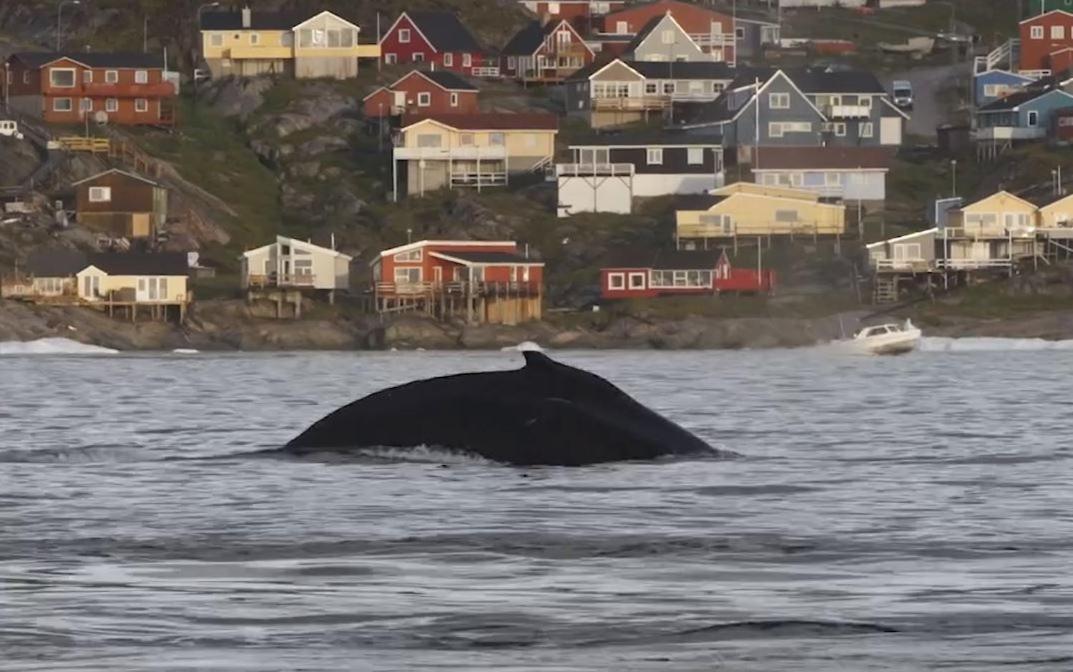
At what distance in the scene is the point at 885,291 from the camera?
148m

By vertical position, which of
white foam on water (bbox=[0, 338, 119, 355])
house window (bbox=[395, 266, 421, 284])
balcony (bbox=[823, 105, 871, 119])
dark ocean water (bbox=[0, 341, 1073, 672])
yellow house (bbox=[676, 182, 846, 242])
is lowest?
white foam on water (bbox=[0, 338, 119, 355])

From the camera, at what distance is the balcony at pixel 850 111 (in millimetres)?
179500

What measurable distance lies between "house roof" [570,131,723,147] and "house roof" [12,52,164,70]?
29.1 m

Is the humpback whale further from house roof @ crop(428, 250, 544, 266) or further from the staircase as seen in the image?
the staircase

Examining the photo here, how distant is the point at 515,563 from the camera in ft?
77.3

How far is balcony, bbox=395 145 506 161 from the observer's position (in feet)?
549

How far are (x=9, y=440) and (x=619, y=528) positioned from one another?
65.0 feet

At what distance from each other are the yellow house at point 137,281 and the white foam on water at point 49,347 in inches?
316

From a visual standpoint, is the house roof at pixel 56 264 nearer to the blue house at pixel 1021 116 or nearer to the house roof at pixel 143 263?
the house roof at pixel 143 263

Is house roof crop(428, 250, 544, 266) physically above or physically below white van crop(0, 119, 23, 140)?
below

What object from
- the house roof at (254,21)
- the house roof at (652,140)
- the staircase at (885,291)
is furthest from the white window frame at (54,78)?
the staircase at (885,291)

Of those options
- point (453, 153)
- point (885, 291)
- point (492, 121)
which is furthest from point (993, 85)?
point (885, 291)

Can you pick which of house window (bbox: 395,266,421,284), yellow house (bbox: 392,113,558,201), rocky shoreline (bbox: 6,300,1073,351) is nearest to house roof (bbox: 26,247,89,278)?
rocky shoreline (bbox: 6,300,1073,351)

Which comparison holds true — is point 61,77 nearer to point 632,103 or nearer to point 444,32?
point 444,32
